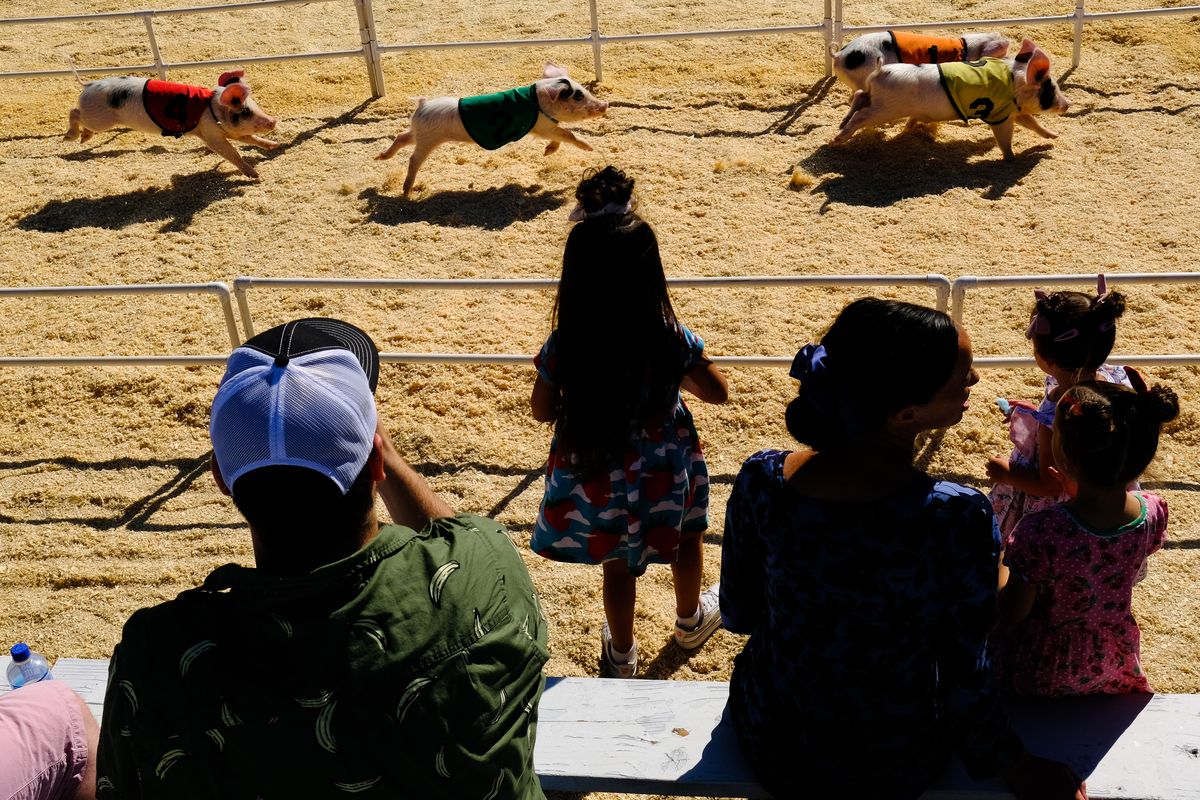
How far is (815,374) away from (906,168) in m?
5.90

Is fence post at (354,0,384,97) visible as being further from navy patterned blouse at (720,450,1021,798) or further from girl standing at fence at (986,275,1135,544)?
navy patterned blouse at (720,450,1021,798)

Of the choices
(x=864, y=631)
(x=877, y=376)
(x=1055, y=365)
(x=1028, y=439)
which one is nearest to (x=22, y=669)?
(x=864, y=631)

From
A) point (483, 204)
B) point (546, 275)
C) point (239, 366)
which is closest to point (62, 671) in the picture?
point (239, 366)

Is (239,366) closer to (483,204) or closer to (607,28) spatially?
(483,204)

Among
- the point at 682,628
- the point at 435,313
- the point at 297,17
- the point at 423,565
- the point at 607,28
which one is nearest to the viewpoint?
the point at 423,565

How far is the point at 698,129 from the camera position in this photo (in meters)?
8.39

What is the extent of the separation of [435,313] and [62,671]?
3.56 m

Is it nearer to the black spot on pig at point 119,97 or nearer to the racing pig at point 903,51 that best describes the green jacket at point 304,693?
the racing pig at point 903,51

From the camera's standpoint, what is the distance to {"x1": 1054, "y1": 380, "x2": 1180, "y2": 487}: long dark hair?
2.38 m

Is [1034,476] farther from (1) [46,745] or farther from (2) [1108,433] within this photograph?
(1) [46,745]

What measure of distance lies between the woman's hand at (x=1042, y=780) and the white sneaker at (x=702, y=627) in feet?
4.76

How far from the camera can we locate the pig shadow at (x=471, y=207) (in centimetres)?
738

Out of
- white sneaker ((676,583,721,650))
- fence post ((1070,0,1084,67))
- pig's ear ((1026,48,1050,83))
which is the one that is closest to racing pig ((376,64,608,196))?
pig's ear ((1026,48,1050,83))

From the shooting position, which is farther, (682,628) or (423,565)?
(682,628)
